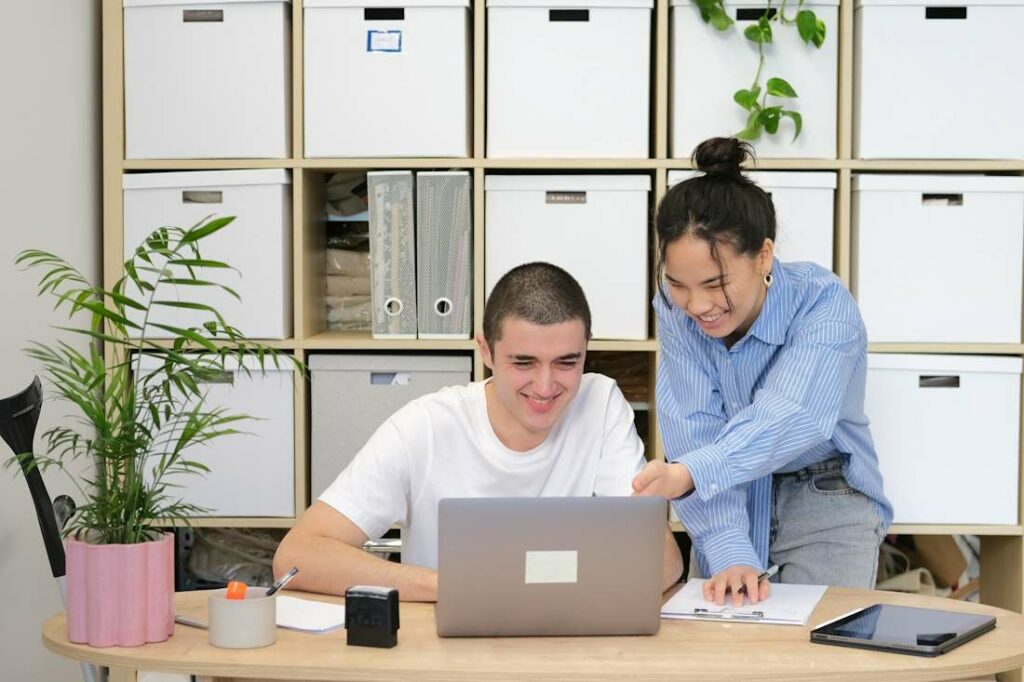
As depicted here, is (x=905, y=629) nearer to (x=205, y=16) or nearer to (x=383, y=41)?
(x=383, y=41)

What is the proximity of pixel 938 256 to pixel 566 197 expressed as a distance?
2.72 feet

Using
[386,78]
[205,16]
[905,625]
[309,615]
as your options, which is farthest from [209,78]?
[905,625]

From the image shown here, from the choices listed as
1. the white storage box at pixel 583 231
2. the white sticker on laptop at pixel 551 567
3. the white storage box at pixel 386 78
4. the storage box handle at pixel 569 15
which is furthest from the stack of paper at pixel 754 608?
the storage box handle at pixel 569 15

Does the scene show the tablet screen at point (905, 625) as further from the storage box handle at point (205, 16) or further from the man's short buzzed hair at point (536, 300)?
the storage box handle at point (205, 16)

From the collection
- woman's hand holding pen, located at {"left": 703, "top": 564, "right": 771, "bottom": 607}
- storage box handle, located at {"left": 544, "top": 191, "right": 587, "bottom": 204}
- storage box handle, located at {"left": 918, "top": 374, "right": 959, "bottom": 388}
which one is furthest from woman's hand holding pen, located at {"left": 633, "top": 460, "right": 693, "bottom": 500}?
storage box handle, located at {"left": 918, "top": 374, "right": 959, "bottom": 388}

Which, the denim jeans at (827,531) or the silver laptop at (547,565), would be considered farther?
the denim jeans at (827,531)

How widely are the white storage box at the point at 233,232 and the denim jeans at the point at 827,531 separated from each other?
47.6 inches

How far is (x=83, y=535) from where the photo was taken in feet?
5.03

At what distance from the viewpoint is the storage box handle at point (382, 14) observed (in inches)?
107

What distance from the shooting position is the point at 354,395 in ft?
9.14

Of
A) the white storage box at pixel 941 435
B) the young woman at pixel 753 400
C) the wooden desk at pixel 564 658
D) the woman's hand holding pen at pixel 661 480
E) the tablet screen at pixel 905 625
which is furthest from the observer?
the white storage box at pixel 941 435

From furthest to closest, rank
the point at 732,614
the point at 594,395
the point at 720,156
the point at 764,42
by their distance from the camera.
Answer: the point at 764,42 → the point at 594,395 → the point at 720,156 → the point at 732,614

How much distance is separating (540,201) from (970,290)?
3.18 feet

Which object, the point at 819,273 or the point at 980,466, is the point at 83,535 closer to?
the point at 819,273
